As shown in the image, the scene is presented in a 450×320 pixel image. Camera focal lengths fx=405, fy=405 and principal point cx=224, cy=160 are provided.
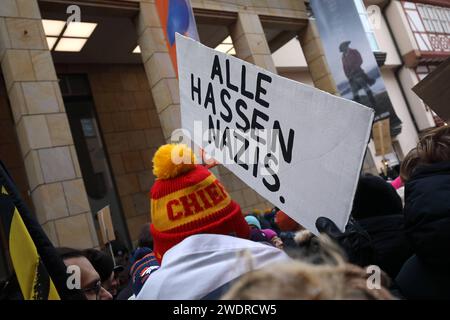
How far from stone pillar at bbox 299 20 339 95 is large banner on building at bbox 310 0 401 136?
3.38 ft

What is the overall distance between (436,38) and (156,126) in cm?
1864

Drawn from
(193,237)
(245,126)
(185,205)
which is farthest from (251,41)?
(193,237)

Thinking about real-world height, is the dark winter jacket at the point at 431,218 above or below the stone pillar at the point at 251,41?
below

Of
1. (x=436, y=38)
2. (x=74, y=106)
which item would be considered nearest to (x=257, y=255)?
(x=74, y=106)

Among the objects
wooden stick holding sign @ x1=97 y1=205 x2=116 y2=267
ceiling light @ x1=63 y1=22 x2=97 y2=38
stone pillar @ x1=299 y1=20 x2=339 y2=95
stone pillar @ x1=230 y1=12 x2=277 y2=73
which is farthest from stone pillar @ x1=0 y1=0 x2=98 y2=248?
stone pillar @ x1=299 y1=20 x2=339 y2=95

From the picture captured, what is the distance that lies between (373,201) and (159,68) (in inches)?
276

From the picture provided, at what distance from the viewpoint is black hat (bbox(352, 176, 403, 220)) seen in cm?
230

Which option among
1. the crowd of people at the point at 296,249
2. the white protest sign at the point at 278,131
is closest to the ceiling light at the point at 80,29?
the white protest sign at the point at 278,131

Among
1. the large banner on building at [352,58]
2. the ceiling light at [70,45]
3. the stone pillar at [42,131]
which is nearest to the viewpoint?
the stone pillar at [42,131]

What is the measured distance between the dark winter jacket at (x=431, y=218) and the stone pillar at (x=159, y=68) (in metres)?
6.91

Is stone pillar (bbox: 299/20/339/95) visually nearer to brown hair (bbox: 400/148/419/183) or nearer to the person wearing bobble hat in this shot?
brown hair (bbox: 400/148/419/183)

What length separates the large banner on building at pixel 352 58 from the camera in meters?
10.9

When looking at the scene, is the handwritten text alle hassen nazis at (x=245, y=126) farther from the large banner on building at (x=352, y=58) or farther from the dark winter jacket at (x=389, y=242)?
the large banner on building at (x=352, y=58)

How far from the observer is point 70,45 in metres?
10.7
